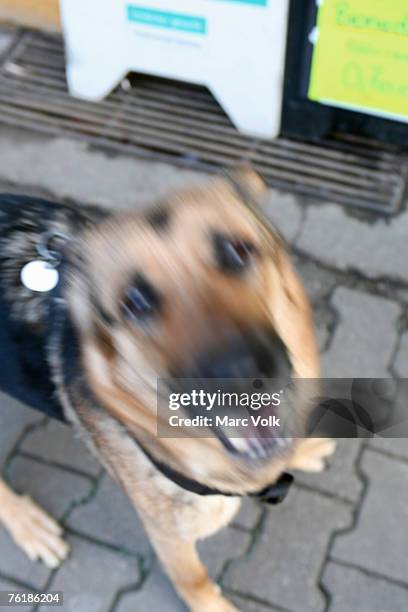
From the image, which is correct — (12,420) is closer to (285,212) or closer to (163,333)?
(285,212)

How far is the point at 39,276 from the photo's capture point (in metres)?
2.20

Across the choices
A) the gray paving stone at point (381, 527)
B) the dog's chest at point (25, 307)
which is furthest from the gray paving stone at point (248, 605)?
the dog's chest at point (25, 307)

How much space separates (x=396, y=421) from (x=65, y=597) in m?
1.35

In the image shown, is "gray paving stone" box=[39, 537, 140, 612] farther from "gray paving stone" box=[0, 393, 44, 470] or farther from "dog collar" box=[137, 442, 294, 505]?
"dog collar" box=[137, 442, 294, 505]

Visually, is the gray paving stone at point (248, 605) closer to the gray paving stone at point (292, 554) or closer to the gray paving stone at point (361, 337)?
the gray paving stone at point (292, 554)

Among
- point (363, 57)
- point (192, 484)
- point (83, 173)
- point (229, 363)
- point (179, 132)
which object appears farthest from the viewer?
point (179, 132)

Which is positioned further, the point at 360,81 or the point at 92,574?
the point at 360,81

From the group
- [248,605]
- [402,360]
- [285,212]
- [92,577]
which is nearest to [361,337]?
[402,360]

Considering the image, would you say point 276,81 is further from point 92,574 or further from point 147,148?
point 92,574

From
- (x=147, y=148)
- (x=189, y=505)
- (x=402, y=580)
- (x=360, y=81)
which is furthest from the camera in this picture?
(x=147, y=148)

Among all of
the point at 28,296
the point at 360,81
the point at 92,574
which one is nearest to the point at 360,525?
the point at 92,574

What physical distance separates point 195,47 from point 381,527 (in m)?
2.29

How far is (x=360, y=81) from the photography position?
11.3ft

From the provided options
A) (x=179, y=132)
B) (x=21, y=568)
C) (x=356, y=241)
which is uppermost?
(x=179, y=132)
